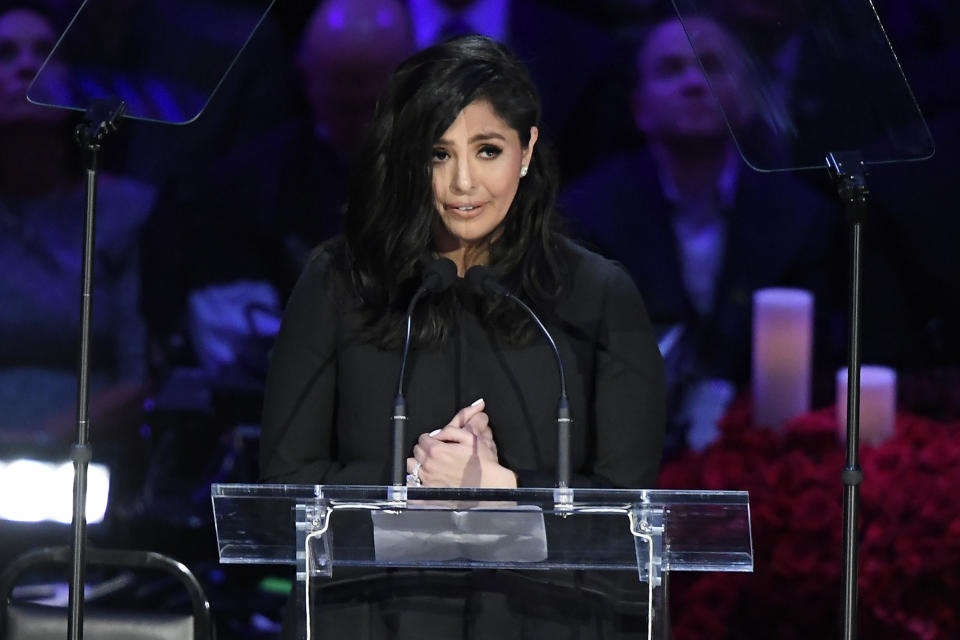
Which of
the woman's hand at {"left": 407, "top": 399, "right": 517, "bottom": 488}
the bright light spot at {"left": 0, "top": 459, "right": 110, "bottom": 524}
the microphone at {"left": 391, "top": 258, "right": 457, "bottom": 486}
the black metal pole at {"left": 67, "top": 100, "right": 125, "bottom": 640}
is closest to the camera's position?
the microphone at {"left": 391, "top": 258, "right": 457, "bottom": 486}

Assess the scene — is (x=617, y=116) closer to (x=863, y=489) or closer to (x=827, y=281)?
(x=827, y=281)

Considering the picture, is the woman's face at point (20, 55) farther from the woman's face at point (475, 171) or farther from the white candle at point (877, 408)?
the white candle at point (877, 408)

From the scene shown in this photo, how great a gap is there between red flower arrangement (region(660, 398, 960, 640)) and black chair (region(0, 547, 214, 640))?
163 cm

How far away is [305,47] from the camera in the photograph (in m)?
4.57

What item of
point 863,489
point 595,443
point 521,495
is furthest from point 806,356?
point 521,495

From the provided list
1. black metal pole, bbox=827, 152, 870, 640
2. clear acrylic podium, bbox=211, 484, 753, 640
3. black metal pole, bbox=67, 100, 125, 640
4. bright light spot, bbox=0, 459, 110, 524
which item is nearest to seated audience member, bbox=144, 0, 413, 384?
bright light spot, bbox=0, 459, 110, 524

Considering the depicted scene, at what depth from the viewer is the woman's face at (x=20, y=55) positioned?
446cm

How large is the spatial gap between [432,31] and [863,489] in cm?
185

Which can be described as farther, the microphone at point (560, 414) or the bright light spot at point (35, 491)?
the bright light spot at point (35, 491)

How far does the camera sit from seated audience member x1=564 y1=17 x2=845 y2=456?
4.39 metres

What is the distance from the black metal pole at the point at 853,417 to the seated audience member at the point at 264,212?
2388 mm

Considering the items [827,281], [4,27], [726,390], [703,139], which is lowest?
[726,390]

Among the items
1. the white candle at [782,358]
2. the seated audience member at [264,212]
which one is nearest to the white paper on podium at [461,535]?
the white candle at [782,358]

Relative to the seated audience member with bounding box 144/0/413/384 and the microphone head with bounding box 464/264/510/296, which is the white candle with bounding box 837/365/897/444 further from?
the microphone head with bounding box 464/264/510/296
